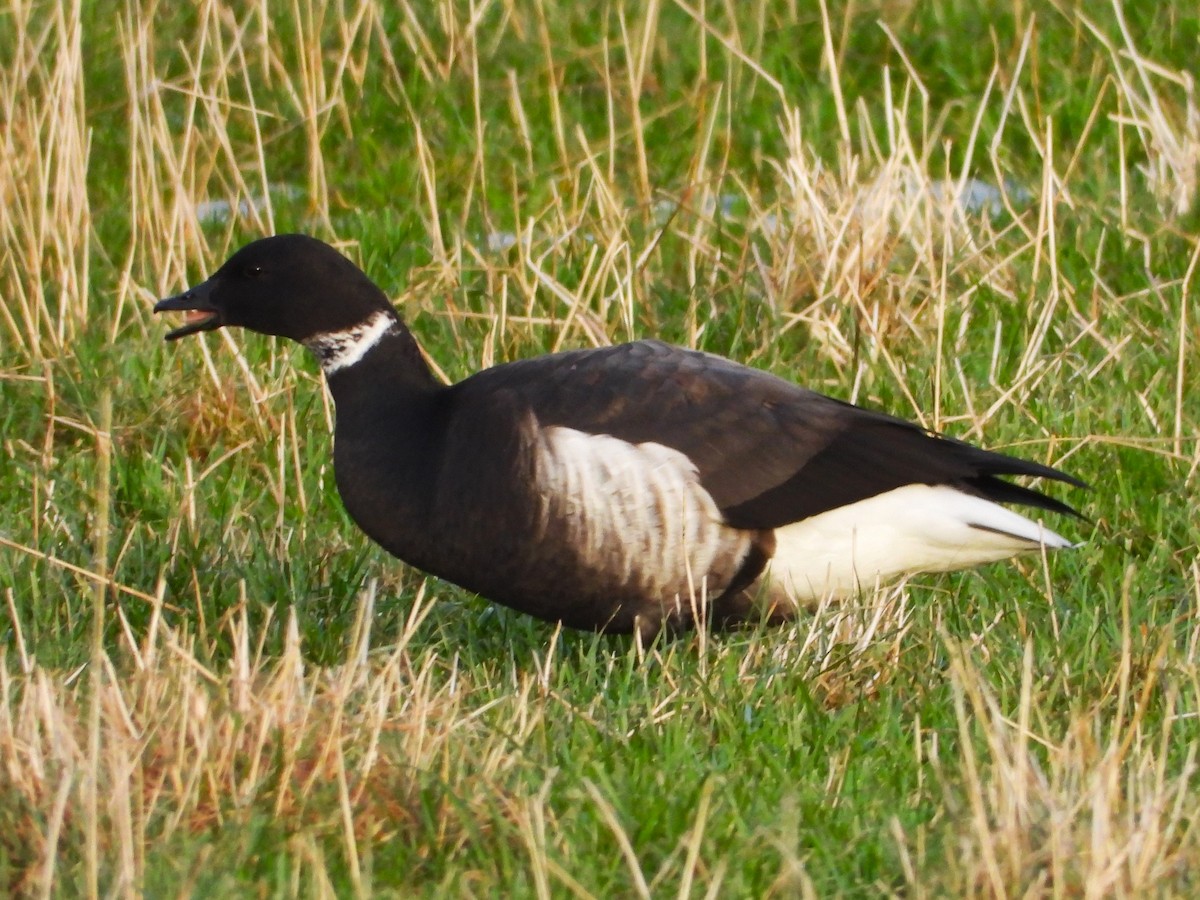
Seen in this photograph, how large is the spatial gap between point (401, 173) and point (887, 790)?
4917 mm

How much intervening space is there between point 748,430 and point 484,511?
26.6 inches

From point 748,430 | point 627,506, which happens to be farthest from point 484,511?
point 748,430

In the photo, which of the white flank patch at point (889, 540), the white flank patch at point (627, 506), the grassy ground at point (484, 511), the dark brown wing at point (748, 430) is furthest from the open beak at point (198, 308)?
the white flank patch at point (889, 540)

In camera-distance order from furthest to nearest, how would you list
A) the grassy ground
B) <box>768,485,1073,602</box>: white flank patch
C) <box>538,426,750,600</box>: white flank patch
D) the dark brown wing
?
<box>768,485,1073,602</box>: white flank patch, the dark brown wing, <box>538,426,750,600</box>: white flank patch, the grassy ground

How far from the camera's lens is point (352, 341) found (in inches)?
195

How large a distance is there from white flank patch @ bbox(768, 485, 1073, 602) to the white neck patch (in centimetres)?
112

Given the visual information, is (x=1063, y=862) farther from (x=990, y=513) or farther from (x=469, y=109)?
(x=469, y=109)

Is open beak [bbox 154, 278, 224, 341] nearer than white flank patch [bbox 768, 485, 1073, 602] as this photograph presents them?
No

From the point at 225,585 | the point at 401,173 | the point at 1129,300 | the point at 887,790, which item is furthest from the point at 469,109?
the point at 887,790

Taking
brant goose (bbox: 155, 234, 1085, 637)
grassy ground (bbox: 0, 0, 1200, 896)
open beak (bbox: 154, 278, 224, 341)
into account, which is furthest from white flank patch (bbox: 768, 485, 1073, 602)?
open beak (bbox: 154, 278, 224, 341)

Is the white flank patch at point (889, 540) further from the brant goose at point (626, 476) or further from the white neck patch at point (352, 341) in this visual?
the white neck patch at point (352, 341)

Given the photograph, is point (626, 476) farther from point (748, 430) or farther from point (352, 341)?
point (352, 341)

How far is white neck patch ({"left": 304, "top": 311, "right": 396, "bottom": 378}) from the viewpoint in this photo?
494 centimetres

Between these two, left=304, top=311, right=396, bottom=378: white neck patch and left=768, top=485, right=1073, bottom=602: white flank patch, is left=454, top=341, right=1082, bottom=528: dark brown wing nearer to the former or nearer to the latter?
left=768, top=485, right=1073, bottom=602: white flank patch
